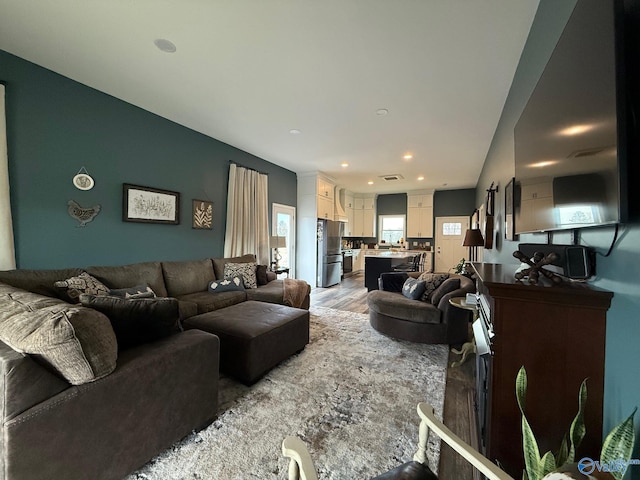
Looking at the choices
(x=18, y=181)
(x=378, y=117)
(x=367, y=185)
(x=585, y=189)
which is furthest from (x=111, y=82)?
(x=367, y=185)

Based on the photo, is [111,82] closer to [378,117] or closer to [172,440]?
[378,117]

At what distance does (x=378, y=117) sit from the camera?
11.1 feet

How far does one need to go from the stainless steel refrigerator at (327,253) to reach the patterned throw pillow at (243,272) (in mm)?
2599

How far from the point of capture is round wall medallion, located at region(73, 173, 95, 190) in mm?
2818

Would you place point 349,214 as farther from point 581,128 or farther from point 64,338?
point 64,338

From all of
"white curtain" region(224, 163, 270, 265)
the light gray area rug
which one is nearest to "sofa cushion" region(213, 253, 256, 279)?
"white curtain" region(224, 163, 270, 265)

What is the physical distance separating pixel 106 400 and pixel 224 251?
Answer: 3.47 metres

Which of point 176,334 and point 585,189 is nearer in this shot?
point 585,189

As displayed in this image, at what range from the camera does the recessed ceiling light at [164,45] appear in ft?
6.88

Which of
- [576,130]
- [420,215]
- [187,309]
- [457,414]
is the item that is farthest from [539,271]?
[420,215]

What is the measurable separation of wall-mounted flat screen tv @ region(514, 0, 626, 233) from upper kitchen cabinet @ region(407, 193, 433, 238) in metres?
7.37

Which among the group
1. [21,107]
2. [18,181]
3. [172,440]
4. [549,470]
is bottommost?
[172,440]

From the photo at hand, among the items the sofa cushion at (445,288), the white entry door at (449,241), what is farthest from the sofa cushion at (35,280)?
the white entry door at (449,241)

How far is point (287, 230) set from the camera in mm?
6336
